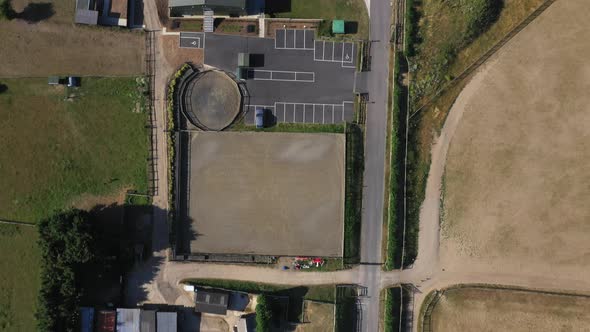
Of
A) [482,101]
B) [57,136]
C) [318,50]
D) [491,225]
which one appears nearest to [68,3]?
[57,136]

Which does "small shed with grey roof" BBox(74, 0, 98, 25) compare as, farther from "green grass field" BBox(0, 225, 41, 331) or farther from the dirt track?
the dirt track

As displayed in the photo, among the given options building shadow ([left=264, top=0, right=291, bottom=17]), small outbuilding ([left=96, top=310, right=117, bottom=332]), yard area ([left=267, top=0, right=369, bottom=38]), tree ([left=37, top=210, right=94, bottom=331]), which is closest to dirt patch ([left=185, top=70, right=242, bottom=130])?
building shadow ([left=264, top=0, right=291, bottom=17])

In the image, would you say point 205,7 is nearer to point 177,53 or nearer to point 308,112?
point 177,53

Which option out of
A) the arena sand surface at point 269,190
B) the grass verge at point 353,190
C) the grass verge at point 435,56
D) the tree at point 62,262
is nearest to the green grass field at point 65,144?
the tree at point 62,262

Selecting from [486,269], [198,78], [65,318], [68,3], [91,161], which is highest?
[68,3]

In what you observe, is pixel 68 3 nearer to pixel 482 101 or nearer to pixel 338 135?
pixel 338 135

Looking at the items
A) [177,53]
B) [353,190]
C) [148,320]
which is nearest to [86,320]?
[148,320]

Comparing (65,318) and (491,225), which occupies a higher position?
(491,225)
